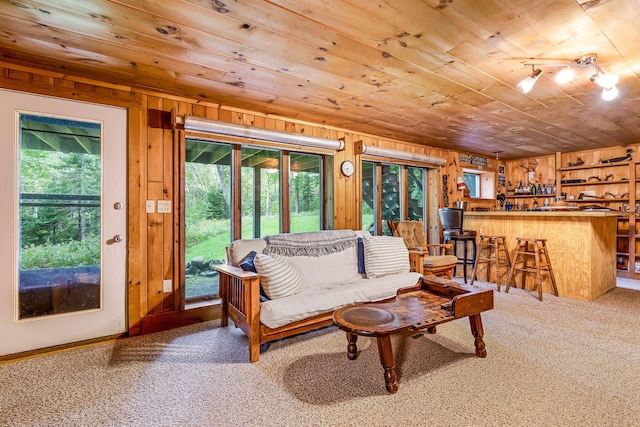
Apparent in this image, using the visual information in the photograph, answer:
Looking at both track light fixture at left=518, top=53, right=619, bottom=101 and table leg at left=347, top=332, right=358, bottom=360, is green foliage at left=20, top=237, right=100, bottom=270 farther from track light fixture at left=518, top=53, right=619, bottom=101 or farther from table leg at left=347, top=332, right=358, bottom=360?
track light fixture at left=518, top=53, right=619, bottom=101


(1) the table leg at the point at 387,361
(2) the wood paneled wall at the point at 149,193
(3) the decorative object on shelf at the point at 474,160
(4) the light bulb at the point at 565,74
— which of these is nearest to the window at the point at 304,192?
(2) the wood paneled wall at the point at 149,193

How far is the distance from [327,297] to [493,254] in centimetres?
322

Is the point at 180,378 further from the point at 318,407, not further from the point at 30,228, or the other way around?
the point at 30,228

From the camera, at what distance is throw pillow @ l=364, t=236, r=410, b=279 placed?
314 centimetres

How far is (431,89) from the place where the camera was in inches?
108

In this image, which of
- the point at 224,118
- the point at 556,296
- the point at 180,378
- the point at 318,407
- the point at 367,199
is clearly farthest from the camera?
the point at 367,199

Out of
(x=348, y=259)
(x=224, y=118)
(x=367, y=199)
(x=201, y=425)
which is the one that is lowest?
(x=201, y=425)

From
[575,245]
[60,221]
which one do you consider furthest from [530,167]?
[60,221]

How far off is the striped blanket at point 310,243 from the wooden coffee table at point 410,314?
896mm

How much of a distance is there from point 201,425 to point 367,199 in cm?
353

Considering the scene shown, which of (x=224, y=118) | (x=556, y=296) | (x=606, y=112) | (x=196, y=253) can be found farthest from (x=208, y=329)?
(x=606, y=112)

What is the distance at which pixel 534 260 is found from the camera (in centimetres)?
418

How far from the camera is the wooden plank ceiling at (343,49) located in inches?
65.4

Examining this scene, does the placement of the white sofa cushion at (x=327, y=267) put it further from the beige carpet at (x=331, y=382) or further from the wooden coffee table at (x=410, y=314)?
the wooden coffee table at (x=410, y=314)
